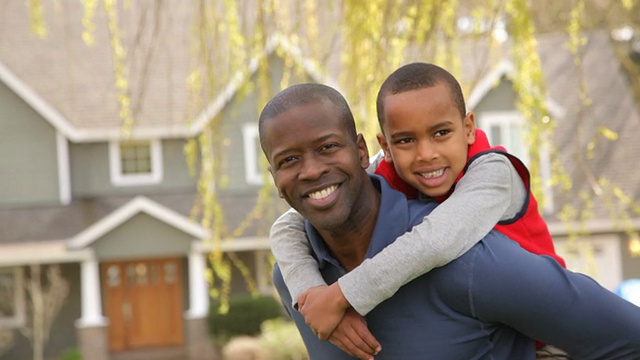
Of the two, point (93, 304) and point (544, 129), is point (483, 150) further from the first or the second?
point (93, 304)

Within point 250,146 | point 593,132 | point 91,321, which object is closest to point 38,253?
point 91,321

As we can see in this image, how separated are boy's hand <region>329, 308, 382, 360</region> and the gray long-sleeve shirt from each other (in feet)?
0.13

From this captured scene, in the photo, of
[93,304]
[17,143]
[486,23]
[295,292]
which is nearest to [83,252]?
[93,304]

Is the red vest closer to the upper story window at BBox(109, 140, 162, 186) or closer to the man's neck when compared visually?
the man's neck

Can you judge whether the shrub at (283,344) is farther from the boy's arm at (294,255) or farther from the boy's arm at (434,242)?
the boy's arm at (434,242)

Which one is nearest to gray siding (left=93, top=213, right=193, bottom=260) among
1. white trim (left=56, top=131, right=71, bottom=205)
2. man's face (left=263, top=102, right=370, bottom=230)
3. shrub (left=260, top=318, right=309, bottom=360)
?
white trim (left=56, top=131, right=71, bottom=205)

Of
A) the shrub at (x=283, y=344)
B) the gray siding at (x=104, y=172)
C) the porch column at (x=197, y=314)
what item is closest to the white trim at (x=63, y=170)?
the gray siding at (x=104, y=172)

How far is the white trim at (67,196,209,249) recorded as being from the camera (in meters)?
20.5

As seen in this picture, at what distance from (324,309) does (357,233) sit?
7.5 inches

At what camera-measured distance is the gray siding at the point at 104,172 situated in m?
20.9

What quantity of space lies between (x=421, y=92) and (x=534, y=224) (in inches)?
13.4

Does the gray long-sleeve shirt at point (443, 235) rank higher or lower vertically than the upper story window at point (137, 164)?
higher

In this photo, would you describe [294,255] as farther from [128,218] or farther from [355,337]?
[128,218]

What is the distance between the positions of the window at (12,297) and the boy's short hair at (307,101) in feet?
65.2
